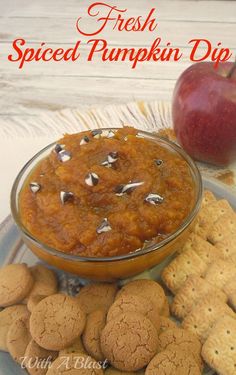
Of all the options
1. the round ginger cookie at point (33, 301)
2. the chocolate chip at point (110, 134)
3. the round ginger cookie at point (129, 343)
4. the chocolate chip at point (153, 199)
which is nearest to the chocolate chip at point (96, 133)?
the chocolate chip at point (110, 134)

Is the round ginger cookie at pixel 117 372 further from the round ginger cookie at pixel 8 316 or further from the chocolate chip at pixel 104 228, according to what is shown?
the chocolate chip at pixel 104 228

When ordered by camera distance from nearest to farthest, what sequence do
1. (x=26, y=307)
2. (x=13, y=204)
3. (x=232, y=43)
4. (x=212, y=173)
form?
1. (x=26, y=307)
2. (x=13, y=204)
3. (x=212, y=173)
4. (x=232, y=43)

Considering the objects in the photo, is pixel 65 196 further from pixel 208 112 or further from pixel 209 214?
pixel 208 112

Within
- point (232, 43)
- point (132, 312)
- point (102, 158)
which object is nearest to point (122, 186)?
point (102, 158)

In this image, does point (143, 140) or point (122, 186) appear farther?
point (143, 140)

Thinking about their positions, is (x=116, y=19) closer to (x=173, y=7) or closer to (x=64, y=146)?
(x=173, y=7)

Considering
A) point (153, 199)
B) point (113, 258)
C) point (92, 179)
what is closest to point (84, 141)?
point (92, 179)

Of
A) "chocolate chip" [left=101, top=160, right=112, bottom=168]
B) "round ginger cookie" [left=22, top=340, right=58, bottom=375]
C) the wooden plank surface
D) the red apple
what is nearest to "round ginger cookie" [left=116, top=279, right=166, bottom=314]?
"round ginger cookie" [left=22, top=340, right=58, bottom=375]
